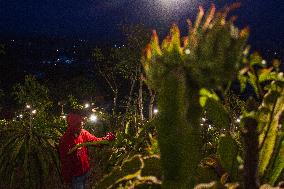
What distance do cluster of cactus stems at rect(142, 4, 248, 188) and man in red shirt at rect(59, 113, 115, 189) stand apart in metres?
3.24

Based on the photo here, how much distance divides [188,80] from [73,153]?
11.7 feet

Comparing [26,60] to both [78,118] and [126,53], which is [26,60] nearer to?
[126,53]

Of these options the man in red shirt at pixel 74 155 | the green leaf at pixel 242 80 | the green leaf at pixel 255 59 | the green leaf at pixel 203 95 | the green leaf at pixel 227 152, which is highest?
the man in red shirt at pixel 74 155

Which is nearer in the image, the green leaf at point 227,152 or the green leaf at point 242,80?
the green leaf at point 242,80

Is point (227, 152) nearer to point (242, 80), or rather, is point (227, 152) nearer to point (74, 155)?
point (242, 80)

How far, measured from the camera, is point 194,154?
1169 millimetres

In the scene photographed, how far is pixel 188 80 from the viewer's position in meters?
1.17

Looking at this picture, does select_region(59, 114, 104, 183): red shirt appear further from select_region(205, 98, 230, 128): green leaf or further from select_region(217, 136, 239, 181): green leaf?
select_region(205, 98, 230, 128): green leaf

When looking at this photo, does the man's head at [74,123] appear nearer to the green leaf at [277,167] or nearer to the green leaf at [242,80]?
the green leaf at [277,167]

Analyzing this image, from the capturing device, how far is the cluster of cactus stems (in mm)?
1126

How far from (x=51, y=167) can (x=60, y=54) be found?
62.3 m

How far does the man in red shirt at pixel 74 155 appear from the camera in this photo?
4.44m

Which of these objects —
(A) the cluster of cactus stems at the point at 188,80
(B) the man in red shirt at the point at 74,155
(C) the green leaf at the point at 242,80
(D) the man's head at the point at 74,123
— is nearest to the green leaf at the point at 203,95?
(A) the cluster of cactus stems at the point at 188,80

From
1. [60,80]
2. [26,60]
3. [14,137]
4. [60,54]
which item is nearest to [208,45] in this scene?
[14,137]
